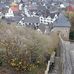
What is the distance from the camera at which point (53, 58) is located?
49.2 ft

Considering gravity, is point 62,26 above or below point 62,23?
below

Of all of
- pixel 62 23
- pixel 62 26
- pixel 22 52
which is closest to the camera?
pixel 22 52

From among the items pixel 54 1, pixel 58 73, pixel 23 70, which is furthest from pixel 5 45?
pixel 54 1

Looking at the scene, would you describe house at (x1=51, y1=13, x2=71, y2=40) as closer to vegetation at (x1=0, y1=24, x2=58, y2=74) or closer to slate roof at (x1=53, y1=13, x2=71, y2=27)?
slate roof at (x1=53, y1=13, x2=71, y2=27)

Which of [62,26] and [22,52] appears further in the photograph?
[62,26]

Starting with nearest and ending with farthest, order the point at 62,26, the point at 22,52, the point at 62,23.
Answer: the point at 22,52 < the point at 62,26 < the point at 62,23

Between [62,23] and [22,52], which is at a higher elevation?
[22,52]

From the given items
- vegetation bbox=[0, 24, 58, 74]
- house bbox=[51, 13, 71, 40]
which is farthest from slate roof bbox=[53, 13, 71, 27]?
vegetation bbox=[0, 24, 58, 74]

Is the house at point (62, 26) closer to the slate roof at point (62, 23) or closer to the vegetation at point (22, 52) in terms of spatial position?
the slate roof at point (62, 23)

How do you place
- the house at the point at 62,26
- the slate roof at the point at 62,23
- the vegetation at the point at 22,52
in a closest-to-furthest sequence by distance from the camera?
the vegetation at the point at 22,52 → the house at the point at 62,26 → the slate roof at the point at 62,23

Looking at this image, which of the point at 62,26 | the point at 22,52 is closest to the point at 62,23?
the point at 62,26

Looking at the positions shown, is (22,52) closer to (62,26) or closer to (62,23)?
(62,26)

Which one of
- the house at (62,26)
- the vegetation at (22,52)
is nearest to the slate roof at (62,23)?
the house at (62,26)

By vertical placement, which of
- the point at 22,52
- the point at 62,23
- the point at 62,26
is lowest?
the point at 62,26
